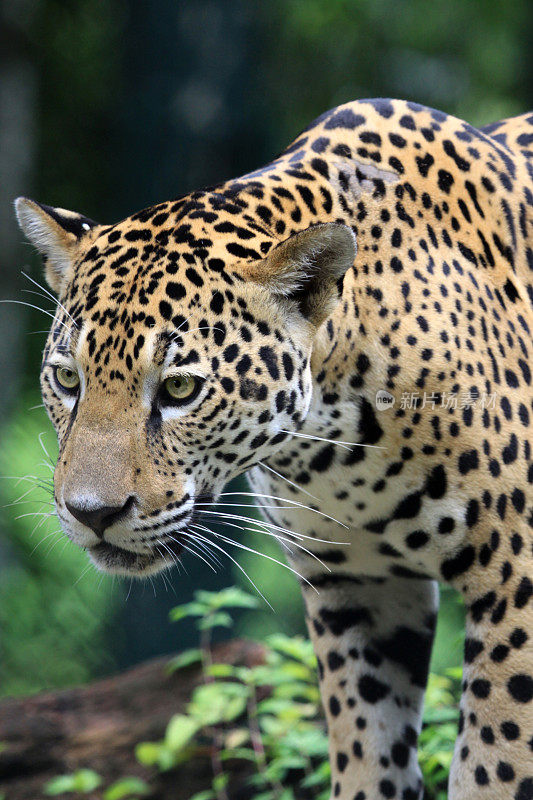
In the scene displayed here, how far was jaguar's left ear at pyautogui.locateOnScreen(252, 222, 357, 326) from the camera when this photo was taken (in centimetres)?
372

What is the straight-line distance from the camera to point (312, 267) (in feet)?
12.6

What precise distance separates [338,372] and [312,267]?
18.2 inches

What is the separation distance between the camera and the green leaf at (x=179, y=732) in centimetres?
595

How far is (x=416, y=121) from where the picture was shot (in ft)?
14.8

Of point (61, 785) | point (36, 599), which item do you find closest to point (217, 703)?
point (61, 785)

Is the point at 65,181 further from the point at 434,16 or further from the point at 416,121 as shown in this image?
the point at 416,121

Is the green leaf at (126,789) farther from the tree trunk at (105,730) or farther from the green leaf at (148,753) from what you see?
the green leaf at (148,753)

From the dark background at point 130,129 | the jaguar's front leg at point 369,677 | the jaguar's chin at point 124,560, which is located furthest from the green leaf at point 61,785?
the jaguar's chin at point 124,560

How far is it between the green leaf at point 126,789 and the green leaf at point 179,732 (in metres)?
0.36

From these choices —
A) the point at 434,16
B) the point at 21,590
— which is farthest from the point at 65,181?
the point at 434,16

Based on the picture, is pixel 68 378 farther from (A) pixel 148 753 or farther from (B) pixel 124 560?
(A) pixel 148 753

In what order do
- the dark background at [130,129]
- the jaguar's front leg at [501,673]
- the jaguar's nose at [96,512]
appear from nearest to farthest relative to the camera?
the jaguar's nose at [96,512] → the jaguar's front leg at [501,673] → the dark background at [130,129]

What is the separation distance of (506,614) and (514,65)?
14.5 metres

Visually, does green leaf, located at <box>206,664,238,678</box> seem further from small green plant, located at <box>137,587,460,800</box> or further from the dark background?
the dark background
